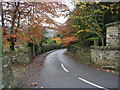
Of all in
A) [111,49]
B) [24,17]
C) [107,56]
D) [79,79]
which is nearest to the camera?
[79,79]

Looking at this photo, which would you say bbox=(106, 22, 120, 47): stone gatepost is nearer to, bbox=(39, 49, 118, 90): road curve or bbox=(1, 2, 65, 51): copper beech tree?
bbox=(39, 49, 118, 90): road curve

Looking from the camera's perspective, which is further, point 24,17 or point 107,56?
point 24,17

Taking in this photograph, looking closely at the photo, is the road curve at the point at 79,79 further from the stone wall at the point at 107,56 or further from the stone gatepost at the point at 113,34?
the stone gatepost at the point at 113,34

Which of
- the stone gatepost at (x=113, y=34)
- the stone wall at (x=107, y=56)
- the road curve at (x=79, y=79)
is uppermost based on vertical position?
the stone gatepost at (x=113, y=34)

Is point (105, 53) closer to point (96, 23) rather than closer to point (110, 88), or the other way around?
point (96, 23)

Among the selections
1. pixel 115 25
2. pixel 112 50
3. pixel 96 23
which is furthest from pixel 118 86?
pixel 96 23

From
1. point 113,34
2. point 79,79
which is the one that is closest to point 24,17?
point 79,79

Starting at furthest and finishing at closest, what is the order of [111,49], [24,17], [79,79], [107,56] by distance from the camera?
[24,17]
[107,56]
[111,49]
[79,79]

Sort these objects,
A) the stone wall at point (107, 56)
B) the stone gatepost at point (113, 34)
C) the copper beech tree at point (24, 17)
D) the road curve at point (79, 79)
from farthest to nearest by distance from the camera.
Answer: the stone gatepost at point (113, 34), the copper beech tree at point (24, 17), the stone wall at point (107, 56), the road curve at point (79, 79)

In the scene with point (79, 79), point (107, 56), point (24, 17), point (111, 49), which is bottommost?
point (79, 79)

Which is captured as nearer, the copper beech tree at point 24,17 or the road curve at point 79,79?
the road curve at point 79,79

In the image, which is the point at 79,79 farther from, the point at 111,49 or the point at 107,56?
the point at 111,49

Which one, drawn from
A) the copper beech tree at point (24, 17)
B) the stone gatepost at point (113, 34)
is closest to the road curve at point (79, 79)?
the stone gatepost at point (113, 34)

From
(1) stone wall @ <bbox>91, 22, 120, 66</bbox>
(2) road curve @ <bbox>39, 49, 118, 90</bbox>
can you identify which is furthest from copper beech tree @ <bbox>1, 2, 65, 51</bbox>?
(1) stone wall @ <bbox>91, 22, 120, 66</bbox>
